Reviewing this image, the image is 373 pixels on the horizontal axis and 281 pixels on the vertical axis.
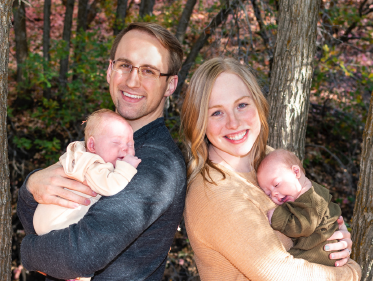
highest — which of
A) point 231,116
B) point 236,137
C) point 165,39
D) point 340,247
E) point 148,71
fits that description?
point 165,39

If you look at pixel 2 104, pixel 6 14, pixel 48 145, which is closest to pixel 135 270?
pixel 2 104

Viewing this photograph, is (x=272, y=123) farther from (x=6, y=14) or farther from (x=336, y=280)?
(x=6, y=14)

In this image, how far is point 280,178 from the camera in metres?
2.38

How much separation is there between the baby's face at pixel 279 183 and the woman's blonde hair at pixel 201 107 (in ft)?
1.15

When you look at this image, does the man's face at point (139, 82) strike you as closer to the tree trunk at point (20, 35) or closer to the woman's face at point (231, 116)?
the woman's face at point (231, 116)

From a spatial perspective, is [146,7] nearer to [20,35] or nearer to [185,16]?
[185,16]

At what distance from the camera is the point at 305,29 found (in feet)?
11.6

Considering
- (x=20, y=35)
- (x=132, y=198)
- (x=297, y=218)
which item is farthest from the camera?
(x=20, y=35)

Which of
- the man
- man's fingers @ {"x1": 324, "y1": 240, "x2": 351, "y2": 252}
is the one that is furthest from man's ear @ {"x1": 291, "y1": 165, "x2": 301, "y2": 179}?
the man

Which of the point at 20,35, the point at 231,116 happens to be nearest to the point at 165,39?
the point at 231,116

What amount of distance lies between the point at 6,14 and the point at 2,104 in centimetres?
56

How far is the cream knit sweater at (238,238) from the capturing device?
191 cm

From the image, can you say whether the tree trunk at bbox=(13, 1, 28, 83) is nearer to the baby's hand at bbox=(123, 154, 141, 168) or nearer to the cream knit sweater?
the baby's hand at bbox=(123, 154, 141, 168)

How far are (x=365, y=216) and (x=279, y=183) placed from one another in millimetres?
792
